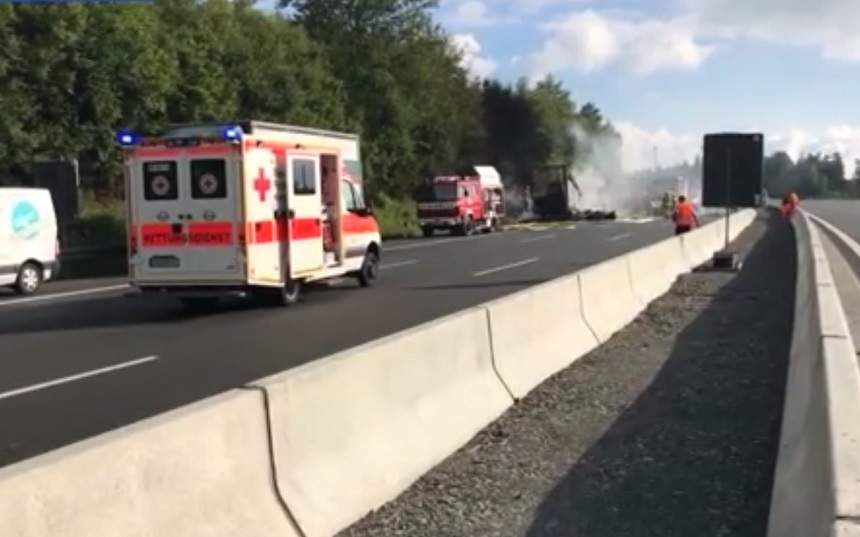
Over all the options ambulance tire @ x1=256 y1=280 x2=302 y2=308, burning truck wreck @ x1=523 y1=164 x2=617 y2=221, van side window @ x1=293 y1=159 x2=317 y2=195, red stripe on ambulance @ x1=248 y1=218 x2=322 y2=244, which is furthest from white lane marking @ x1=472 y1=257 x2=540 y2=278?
burning truck wreck @ x1=523 y1=164 x2=617 y2=221

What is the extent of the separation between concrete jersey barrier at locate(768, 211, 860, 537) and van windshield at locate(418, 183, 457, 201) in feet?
137

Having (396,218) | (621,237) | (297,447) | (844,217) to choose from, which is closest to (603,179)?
(844,217)

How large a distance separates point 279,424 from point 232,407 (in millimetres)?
461

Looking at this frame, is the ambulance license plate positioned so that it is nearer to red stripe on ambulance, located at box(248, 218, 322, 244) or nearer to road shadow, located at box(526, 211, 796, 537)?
red stripe on ambulance, located at box(248, 218, 322, 244)

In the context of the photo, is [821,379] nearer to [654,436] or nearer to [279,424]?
[654,436]

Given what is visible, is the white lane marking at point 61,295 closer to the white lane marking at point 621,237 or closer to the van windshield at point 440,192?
the white lane marking at point 621,237

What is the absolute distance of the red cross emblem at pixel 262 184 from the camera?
1686 cm

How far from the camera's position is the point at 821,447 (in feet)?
16.1

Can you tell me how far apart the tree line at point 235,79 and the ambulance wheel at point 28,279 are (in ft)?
29.8

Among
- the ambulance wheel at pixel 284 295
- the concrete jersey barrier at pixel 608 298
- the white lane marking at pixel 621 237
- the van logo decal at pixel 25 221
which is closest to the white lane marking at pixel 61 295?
the van logo decal at pixel 25 221

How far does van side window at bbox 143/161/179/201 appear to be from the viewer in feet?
55.8

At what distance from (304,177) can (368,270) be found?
4.19 metres

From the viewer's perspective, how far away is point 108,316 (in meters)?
17.1

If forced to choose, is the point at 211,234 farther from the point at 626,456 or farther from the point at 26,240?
the point at 626,456
